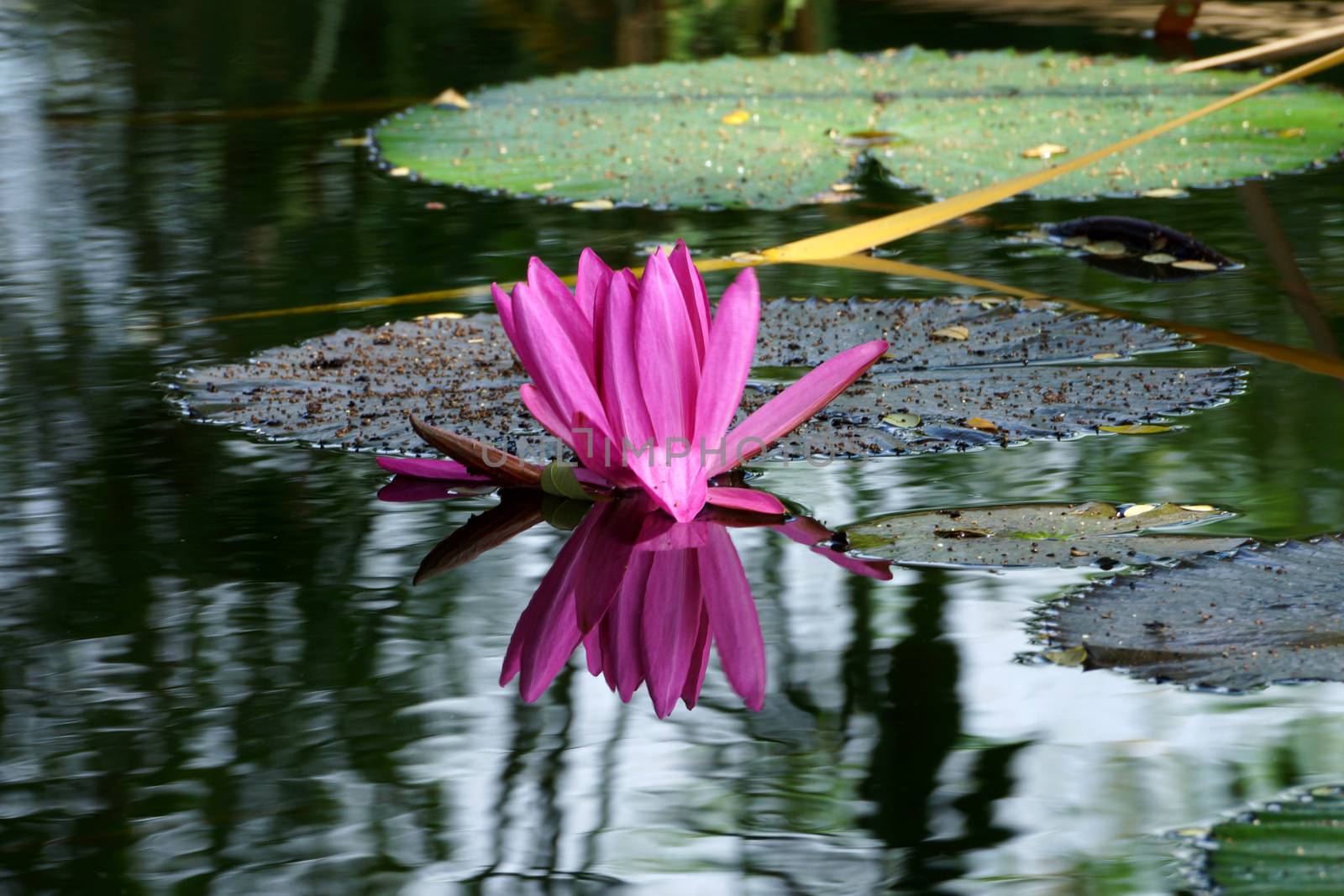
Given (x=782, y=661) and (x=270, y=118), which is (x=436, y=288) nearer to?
(x=782, y=661)

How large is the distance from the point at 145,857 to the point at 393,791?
0.53ft

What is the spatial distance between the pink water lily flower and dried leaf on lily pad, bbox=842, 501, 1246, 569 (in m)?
0.12

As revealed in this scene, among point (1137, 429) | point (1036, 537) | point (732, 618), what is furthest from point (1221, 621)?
point (1137, 429)

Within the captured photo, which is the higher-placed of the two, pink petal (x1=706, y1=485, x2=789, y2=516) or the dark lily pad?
the dark lily pad

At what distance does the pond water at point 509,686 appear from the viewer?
1.08m

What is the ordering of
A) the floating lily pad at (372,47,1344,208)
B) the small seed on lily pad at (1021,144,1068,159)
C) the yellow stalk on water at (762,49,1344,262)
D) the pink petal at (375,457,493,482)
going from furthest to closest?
the small seed on lily pad at (1021,144,1068,159) < the floating lily pad at (372,47,1344,208) < the yellow stalk on water at (762,49,1344,262) < the pink petal at (375,457,493,482)

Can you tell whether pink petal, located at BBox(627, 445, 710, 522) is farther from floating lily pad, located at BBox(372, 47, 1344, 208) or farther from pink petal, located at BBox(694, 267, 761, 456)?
floating lily pad, located at BBox(372, 47, 1344, 208)

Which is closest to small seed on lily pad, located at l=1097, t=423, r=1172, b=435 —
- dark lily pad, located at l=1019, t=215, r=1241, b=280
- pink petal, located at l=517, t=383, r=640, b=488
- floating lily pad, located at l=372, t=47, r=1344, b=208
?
pink petal, located at l=517, t=383, r=640, b=488

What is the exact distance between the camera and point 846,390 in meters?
2.00

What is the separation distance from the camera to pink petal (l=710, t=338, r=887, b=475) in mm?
1697

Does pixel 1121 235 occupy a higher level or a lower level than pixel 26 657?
higher

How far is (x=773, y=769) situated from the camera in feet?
3.82

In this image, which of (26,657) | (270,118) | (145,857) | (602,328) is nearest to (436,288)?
(602,328)

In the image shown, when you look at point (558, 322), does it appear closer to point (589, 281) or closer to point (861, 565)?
point (589, 281)
